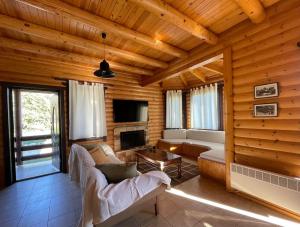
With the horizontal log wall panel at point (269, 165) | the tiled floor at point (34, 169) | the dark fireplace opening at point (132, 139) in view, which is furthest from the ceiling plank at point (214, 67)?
the tiled floor at point (34, 169)

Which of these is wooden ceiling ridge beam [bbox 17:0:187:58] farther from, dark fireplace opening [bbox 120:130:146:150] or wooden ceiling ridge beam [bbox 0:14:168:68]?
dark fireplace opening [bbox 120:130:146:150]

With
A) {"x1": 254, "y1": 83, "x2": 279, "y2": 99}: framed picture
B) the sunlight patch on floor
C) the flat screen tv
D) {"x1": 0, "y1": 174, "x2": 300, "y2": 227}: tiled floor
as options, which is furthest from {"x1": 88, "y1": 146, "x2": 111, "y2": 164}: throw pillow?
{"x1": 254, "y1": 83, "x2": 279, "y2": 99}: framed picture

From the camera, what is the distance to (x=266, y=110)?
2268mm

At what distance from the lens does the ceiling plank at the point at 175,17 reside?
6.15ft

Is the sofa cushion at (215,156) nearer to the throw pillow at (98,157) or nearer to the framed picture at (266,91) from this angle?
the framed picture at (266,91)

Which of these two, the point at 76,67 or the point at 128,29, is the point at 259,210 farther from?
the point at 76,67

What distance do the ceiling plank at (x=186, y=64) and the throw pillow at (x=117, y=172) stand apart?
2.59m

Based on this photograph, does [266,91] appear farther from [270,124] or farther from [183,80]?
[183,80]

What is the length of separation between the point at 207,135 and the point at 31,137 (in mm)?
5714

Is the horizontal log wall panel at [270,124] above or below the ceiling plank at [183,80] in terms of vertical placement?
below

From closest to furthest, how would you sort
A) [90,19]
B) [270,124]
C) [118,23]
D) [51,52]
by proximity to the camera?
[90,19] → [270,124] → [118,23] → [51,52]

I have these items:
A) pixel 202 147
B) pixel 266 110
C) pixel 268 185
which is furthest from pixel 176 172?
pixel 266 110

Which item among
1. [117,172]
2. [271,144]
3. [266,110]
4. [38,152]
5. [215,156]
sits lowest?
[38,152]

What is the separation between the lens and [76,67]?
3992 millimetres
